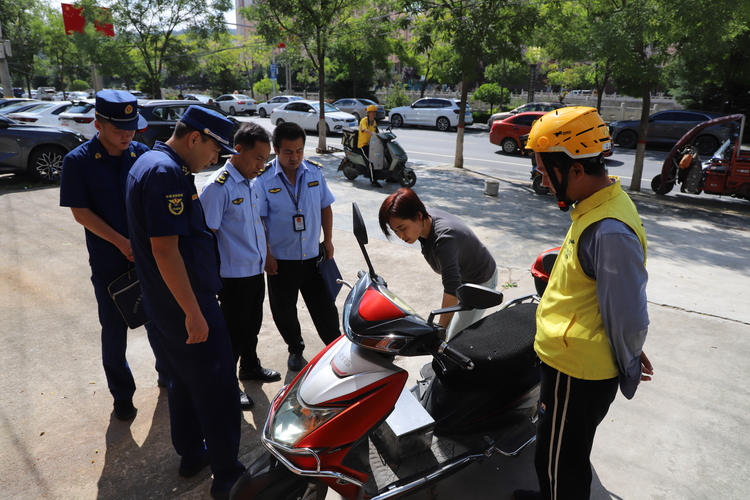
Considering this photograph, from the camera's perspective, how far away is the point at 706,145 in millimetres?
15961

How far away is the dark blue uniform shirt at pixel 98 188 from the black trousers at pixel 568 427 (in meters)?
2.49

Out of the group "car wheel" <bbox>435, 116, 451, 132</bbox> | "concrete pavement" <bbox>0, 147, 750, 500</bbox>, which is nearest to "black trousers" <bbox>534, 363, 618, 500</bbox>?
"concrete pavement" <bbox>0, 147, 750, 500</bbox>

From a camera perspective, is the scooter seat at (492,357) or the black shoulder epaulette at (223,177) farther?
the black shoulder epaulette at (223,177)

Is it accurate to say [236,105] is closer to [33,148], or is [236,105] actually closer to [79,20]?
[79,20]

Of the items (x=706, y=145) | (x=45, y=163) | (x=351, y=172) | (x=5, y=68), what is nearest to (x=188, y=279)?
(x=351, y=172)

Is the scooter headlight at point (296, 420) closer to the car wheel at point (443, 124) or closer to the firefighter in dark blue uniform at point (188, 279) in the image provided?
the firefighter in dark blue uniform at point (188, 279)

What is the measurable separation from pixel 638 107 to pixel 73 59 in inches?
1489

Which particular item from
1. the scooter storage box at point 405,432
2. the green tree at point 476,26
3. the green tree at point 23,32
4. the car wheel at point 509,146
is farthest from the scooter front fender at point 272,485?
the green tree at point 23,32

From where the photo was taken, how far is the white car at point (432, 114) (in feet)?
75.1

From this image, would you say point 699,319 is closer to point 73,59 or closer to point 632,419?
point 632,419

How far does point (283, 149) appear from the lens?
3432 millimetres

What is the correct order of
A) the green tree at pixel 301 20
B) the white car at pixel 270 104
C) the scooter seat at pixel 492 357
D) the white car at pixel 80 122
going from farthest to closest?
the white car at pixel 270 104 → the green tree at pixel 301 20 → the white car at pixel 80 122 → the scooter seat at pixel 492 357

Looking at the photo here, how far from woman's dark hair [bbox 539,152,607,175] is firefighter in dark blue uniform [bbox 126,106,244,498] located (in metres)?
1.44

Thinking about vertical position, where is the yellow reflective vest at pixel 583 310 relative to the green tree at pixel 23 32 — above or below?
below
